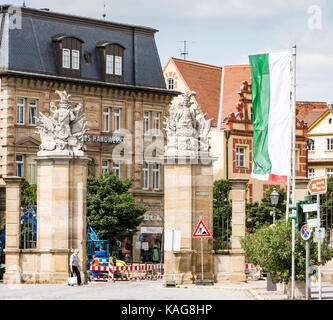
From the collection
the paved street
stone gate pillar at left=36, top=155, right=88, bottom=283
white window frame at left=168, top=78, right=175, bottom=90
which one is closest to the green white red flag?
the paved street

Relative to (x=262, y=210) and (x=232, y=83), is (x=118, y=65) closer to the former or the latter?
(x=262, y=210)

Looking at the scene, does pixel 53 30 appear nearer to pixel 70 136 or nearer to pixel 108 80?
pixel 108 80

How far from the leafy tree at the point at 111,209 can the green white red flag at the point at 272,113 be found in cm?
3030

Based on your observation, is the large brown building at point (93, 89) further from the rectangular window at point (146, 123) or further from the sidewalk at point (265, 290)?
the sidewalk at point (265, 290)

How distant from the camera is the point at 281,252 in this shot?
35.1m

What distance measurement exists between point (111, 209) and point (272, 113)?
32.0 meters

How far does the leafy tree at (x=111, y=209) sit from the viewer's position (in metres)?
66.0

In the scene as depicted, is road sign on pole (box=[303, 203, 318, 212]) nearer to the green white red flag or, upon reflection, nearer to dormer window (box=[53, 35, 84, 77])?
the green white red flag

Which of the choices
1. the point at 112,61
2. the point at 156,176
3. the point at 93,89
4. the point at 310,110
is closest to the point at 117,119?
the point at 93,89

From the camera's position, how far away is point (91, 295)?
1410 inches

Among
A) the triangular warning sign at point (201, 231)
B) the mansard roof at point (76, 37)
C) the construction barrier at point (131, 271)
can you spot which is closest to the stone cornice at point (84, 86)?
the mansard roof at point (76, 37)

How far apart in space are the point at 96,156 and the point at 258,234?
38.2 meters
